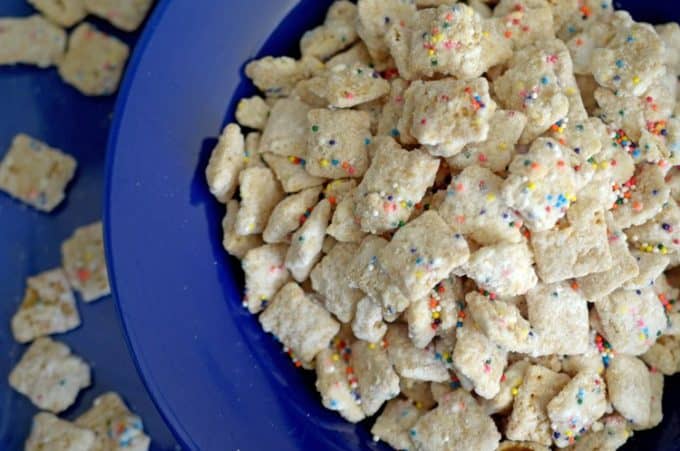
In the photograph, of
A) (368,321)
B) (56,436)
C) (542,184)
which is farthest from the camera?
(56,436)

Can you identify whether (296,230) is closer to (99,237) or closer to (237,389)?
(237,389)

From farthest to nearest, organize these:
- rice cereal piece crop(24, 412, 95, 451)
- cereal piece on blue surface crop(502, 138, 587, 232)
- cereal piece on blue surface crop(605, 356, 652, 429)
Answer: rice cereal piece crop(24, 412, 95, 451) → cereal piece on blue surface crop(605, 356, 652, 429) → cereal piece on blue surface crop(502, 138, 587, 232)

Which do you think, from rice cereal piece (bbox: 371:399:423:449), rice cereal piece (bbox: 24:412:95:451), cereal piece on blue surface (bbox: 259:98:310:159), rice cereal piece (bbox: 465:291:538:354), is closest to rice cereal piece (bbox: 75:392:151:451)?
rice cereal piece (bbox: 24:412:95:451)

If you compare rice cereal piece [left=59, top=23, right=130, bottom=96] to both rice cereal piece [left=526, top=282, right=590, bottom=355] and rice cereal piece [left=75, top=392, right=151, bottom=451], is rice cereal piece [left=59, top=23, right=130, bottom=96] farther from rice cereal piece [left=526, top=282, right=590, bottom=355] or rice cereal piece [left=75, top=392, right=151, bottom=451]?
rice cereal piece [left=526, top=282, right=590, bottom=355]

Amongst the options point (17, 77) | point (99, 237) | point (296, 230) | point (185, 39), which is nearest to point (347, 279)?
point (296, 230)

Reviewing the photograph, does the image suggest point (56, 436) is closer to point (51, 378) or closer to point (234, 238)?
point (51, 378)

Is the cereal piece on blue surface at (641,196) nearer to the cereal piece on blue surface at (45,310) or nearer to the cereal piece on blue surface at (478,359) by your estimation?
the cereal piece on blue surface at (478,359)

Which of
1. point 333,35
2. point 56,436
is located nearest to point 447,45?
point 333,35

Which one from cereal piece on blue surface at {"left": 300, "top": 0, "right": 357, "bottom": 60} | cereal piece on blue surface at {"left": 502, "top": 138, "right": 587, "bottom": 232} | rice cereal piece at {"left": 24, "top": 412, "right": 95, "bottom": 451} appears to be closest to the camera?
cereal piece on blue surface at {"left": 502, "top": 138, "right": 587, "bottom": 232}
